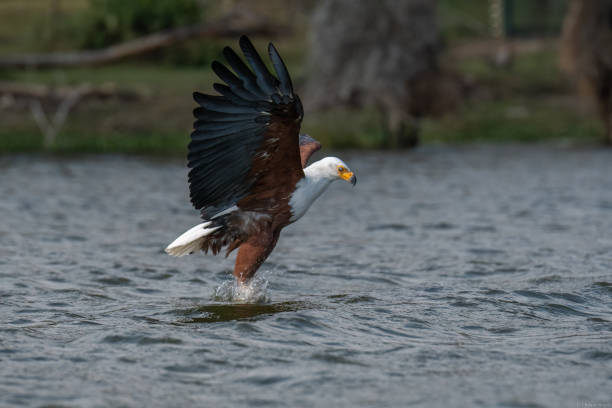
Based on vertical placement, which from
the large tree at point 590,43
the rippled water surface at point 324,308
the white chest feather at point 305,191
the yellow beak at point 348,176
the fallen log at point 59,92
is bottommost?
the rippled water surface at point 324,308

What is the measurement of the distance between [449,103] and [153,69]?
830 centimetres

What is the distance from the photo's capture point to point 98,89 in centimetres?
2144

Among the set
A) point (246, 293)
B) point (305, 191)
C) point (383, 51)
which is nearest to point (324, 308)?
point (246, 293)

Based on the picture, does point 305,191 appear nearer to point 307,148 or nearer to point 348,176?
point 348,176

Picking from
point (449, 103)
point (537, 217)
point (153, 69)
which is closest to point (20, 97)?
point (153, 69)

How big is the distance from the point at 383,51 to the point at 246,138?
1503 cm

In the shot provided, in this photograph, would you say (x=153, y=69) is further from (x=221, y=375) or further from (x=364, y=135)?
(x=221, y=375)

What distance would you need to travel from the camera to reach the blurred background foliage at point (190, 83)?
20.2 meters

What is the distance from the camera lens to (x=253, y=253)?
719 centimetres

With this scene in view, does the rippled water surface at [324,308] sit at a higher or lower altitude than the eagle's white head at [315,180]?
lower

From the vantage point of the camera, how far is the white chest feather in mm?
6988

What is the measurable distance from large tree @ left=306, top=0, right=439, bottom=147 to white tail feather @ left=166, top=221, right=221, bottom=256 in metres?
13.6

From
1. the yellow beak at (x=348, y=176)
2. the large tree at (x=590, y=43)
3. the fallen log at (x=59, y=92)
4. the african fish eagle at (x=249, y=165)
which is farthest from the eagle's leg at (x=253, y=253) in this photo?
the fallen log at (x=59, y=92)

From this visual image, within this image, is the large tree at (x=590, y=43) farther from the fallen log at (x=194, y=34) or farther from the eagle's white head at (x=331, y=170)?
the eagle's white head at (x=331, y=170)
